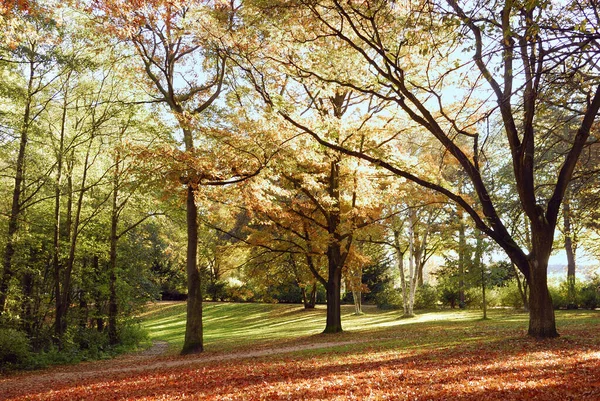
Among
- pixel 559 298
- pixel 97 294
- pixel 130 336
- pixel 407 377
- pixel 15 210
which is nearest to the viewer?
pixel 407 377

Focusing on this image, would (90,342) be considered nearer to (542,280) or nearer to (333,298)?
(333,298)

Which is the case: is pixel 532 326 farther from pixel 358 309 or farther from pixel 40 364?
pixel 358 309

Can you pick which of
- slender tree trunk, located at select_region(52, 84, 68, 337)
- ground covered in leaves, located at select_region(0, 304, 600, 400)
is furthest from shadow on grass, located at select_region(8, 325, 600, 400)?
slender tree trunk, located at select_region(52, 84, 68, 337)

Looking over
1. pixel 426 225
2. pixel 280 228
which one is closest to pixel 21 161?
pixel 280 228

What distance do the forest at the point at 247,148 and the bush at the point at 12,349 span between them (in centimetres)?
4

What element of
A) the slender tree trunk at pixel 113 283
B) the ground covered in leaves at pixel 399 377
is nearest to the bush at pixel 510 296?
the ground covered in leaves at pixel 399 377

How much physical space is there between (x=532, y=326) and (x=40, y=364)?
16.1 m

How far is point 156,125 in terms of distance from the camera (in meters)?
19.7

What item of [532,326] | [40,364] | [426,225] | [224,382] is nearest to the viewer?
[224,382]

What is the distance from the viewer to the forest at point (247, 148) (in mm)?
10633

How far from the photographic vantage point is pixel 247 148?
45.9 ft

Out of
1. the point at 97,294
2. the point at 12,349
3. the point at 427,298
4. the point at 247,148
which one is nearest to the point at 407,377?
the point at 247,148

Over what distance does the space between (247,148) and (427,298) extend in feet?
79.4

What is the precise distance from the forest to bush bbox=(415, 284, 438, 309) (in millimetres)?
9300
